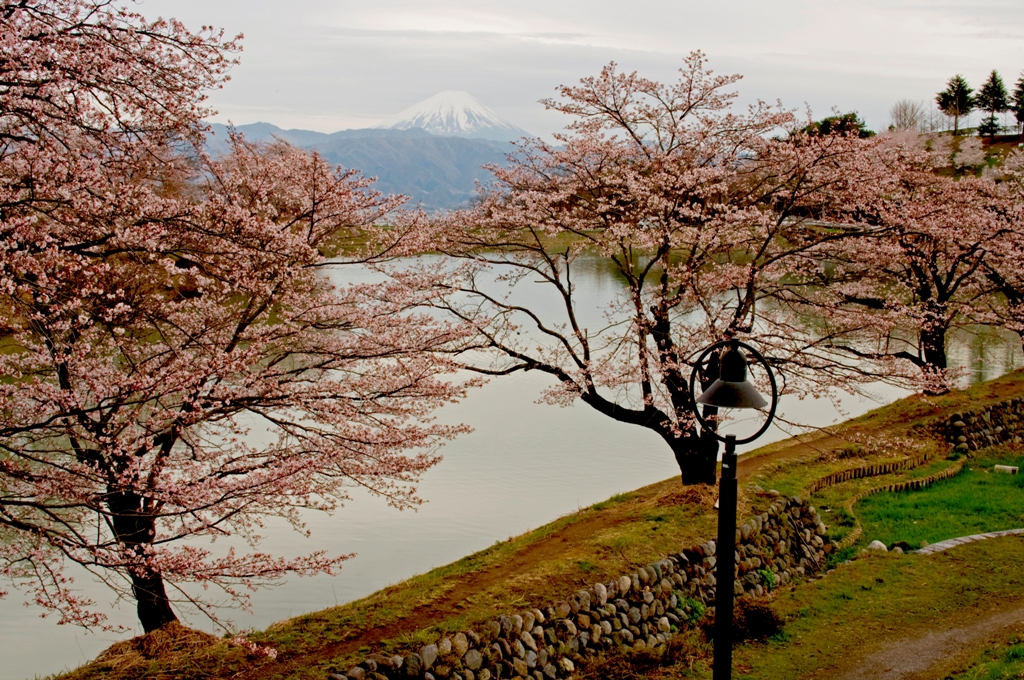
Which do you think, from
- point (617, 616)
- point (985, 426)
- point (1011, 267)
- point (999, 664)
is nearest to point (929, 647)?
point (999, 664)

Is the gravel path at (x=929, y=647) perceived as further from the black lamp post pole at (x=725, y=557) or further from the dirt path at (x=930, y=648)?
the black lamp post pole at (x=725, y=557)

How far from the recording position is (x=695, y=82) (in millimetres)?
10305

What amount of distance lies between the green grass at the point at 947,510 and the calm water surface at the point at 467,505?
337 cm

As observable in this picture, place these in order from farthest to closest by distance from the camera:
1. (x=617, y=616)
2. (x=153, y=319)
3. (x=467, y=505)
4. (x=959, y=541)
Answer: (x=467, y=505) → (x=959, y=541) → (x=617, y=616) → (x=153, y=319)

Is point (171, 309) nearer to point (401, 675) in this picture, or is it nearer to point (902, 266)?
point (401, 675)

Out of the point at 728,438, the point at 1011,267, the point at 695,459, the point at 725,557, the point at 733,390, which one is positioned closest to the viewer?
the point at 728,438

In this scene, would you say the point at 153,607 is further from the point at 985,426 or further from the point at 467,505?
the point at 985,426

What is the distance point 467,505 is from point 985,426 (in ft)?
32.3

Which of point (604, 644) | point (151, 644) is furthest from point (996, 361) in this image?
point (151, 644)

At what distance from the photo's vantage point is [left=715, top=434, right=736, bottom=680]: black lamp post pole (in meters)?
4.04

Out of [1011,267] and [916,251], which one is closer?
[916,251]

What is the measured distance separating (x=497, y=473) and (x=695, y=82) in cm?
780

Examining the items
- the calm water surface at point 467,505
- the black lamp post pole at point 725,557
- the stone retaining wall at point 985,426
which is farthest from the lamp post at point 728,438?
the stone retaining wall at point 985,426

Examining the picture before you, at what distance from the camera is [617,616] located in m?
7.26
